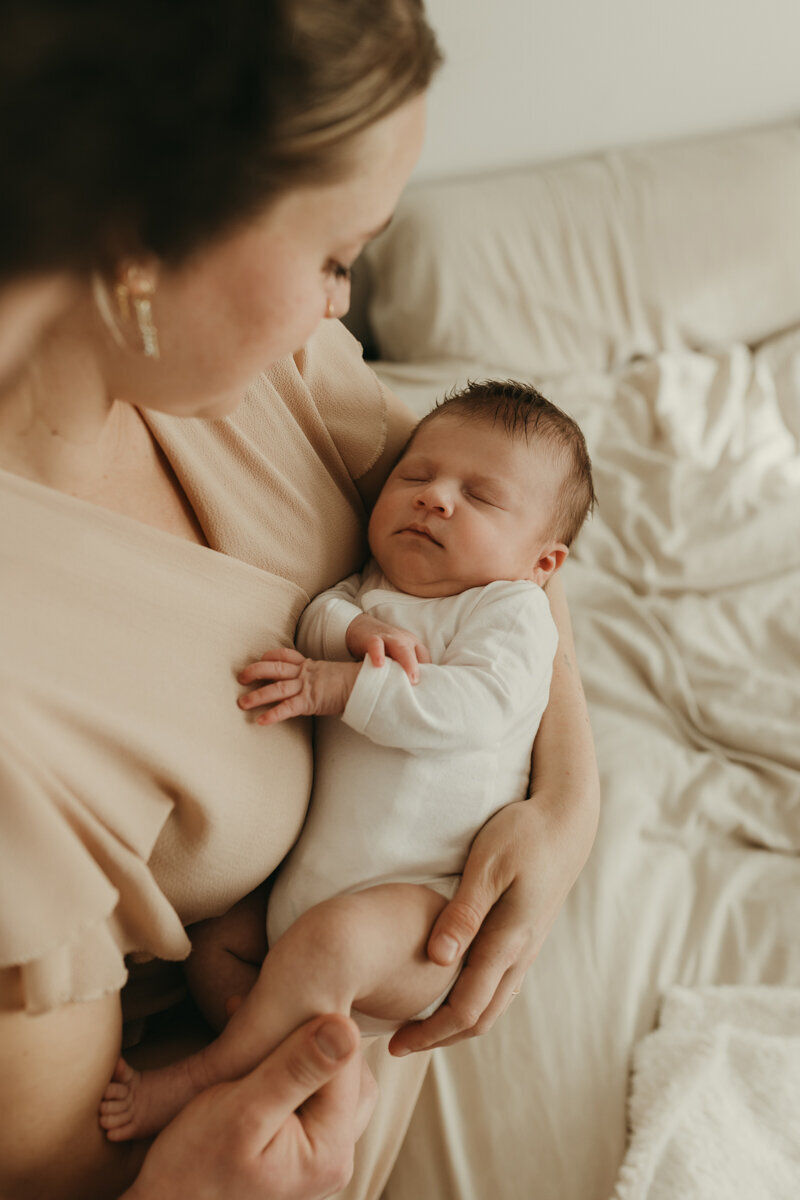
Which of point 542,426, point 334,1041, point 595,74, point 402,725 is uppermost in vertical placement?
point 595,74

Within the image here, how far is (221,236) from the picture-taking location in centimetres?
58

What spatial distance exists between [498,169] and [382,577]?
1.50 meters

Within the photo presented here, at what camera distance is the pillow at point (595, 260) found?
1.95m

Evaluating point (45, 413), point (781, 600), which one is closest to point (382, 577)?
point (45, 413)

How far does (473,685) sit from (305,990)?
0.30 meters

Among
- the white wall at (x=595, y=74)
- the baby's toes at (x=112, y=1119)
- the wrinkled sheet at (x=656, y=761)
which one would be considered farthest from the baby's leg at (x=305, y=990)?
the white wall at (x=595, y=74)

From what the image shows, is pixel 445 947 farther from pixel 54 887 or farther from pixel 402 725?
pixel 54 887

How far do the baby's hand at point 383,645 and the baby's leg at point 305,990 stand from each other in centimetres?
21

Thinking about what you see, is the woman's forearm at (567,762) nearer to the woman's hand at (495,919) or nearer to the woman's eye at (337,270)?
the woman's hand at (495,919)

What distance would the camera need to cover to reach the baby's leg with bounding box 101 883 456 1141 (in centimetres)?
76

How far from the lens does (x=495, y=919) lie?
0.88 m

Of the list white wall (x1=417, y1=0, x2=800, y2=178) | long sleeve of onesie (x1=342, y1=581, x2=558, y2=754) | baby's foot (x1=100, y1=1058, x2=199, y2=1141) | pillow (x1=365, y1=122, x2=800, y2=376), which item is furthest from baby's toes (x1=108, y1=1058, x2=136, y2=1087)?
white wall (x1=417, y1=0, x2=800, y2=178)

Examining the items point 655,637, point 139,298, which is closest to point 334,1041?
point 139,298

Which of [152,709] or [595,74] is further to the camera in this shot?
[595,74]
